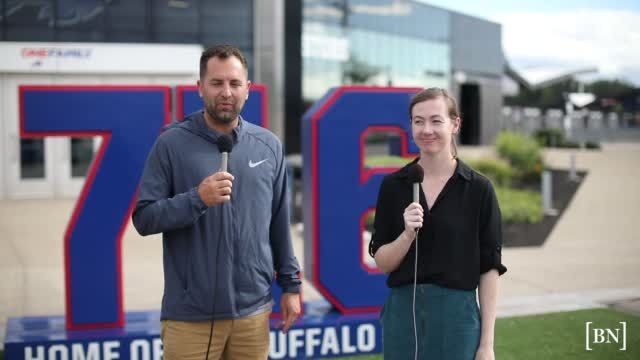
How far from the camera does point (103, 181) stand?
5723 mm

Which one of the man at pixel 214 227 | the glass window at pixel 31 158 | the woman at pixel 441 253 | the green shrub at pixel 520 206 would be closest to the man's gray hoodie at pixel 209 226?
the man at pixel 214 227

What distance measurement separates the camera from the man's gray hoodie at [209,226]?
119 inches

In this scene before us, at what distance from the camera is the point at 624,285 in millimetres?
9117

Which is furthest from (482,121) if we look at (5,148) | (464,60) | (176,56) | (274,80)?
(5,148)

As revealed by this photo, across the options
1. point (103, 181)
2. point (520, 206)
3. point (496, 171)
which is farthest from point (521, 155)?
point (103, 181)

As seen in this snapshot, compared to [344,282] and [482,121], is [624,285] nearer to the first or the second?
[344,282]

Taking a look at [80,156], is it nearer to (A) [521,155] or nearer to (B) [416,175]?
(A) [521,155]

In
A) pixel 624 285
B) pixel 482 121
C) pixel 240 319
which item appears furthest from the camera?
pixel 482 121

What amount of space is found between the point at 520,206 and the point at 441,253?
1335 centimetres

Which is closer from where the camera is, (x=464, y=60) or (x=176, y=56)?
(x=176, y=56)

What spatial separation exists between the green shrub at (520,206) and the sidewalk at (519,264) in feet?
1.80

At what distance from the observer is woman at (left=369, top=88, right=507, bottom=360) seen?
276cm

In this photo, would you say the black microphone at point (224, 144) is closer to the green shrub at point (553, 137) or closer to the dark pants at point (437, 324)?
the dark pants at point (437, 324)

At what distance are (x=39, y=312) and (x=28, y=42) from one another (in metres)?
A: 13.6
